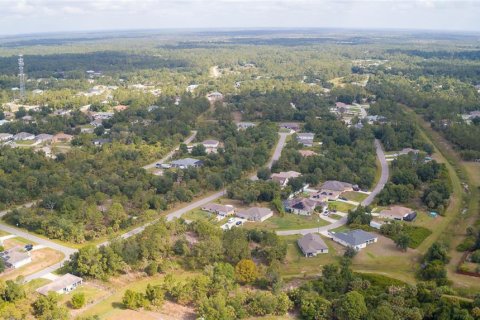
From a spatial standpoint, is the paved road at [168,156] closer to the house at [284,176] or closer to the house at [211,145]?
the house at [211,145]

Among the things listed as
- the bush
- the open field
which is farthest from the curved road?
the open field

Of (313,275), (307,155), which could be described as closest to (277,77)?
(307,155)

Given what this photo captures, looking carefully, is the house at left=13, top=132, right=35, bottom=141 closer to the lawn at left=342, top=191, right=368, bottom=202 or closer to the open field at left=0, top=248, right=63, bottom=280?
the open field at left=0, top=248, right=63, bottom=280

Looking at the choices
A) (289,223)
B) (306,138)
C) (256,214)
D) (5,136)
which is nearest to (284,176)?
(256,214)

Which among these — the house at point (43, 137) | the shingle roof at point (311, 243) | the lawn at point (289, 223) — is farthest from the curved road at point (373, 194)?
the house at point (43, 137)

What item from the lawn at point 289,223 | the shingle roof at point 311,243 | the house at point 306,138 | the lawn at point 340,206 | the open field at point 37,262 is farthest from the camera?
the house at point 306,138

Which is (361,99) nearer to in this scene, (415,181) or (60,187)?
(415,181)
